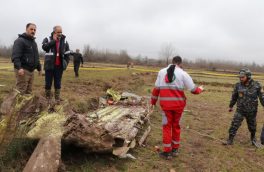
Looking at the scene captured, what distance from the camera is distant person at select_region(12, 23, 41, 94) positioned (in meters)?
8.29

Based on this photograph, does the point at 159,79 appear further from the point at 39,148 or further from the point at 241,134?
the point at 241,134

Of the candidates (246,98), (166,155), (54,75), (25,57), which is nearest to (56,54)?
(54,75)

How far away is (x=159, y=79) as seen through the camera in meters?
7.44

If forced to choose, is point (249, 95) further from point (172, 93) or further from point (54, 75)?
point (54, 75)

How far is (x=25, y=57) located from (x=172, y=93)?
3.85 metres

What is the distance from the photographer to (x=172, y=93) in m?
7.23

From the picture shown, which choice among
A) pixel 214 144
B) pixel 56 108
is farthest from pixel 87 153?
pixel 214 144

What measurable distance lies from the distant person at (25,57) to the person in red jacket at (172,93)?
3.40 meters

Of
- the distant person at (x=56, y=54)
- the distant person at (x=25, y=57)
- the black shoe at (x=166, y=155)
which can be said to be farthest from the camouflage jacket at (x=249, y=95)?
the distant person at (x=25, y=57)

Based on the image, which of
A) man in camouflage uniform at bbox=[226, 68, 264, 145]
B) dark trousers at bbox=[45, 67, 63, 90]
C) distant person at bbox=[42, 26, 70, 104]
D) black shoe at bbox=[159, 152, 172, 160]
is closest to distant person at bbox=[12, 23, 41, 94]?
distant person at bbox=[42, 26, 70, 104]

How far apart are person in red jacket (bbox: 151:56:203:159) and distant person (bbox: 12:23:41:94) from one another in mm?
3404

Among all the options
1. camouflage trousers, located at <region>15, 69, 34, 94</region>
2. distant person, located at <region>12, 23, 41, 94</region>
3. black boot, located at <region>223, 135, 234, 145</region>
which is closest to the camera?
distant person, located at <region>12, 23, 41, 94</region>

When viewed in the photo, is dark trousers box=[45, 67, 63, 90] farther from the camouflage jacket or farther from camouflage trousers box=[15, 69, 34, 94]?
the camouflage jacket

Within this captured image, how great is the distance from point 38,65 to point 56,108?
8.90 feet
